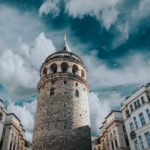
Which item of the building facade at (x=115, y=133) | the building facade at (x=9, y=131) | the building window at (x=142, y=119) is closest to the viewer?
the building window at (x=142, y=119)

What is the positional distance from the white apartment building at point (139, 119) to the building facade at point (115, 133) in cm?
135

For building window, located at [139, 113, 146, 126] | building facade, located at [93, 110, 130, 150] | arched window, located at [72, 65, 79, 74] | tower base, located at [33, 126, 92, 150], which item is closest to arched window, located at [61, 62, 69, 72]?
arched window, located at [72, 65, 79, 74]

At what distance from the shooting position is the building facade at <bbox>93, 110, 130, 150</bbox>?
29578 millimetres

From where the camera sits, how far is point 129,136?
28.7 m

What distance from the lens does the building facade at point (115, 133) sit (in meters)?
29.6

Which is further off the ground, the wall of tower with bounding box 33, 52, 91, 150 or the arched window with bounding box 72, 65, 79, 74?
the arched window with bounding box 72, 65, 79, 74

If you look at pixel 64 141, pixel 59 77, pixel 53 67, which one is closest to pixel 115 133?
pixel 64 141

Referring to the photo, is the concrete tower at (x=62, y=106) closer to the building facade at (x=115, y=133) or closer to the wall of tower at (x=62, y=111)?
the wall of tower at (x=62, y=111)

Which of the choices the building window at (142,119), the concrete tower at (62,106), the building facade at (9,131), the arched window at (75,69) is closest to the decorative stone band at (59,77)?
the concrete tower at (62,106)

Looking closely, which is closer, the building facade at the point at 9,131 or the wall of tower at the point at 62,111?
the wall of tower at the point at 62,111

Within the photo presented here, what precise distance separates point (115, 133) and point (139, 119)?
5.88 meters

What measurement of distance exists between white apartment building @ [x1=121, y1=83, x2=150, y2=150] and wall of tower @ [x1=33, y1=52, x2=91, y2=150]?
5.90m

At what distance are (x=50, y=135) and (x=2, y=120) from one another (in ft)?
28.8

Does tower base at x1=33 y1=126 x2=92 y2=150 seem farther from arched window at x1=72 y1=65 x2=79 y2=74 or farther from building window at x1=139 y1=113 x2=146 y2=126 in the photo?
arched window at x1=72 y1=65 x2=79 y2=74
